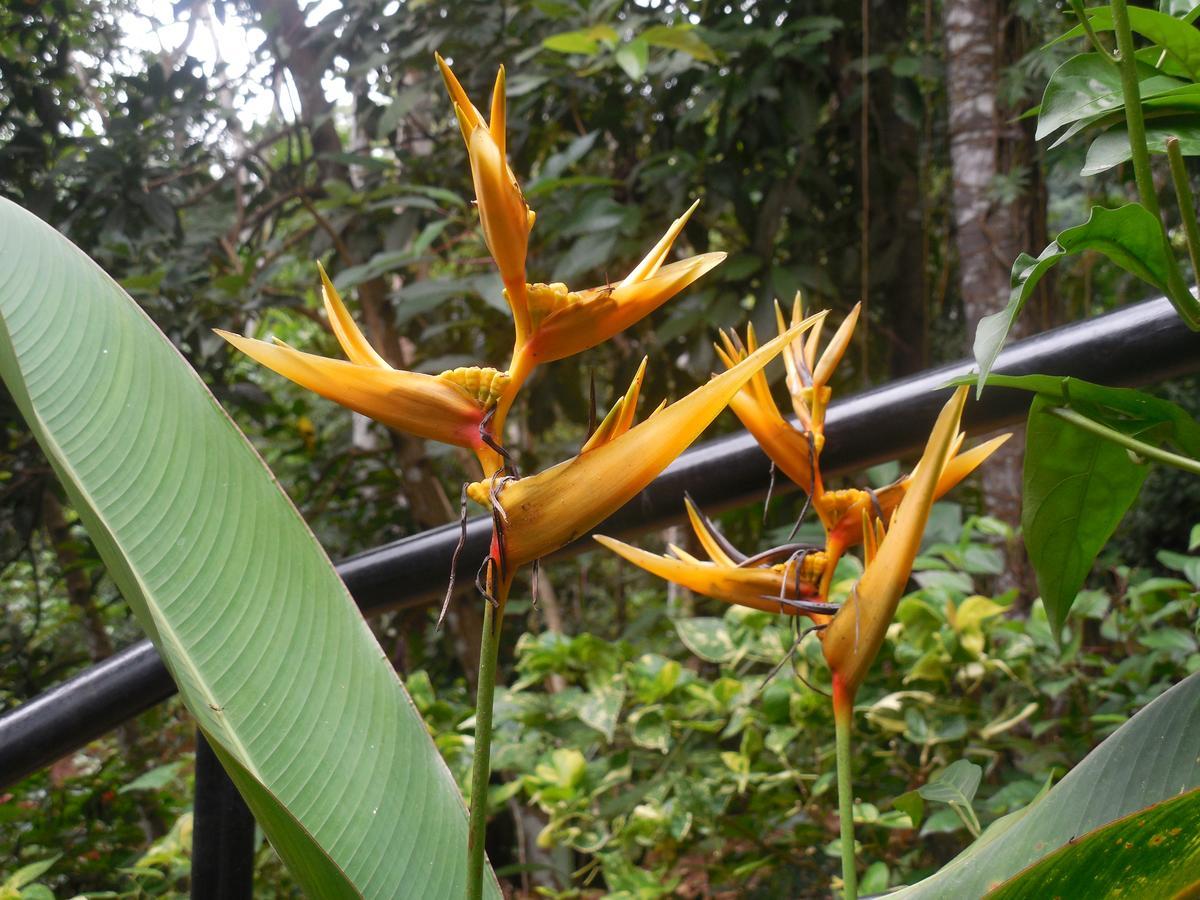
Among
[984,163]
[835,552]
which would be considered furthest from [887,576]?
[984,163]

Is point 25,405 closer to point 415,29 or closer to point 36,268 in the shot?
point 36,268

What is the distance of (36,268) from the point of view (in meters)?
0.34

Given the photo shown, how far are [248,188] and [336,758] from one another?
2.04 m

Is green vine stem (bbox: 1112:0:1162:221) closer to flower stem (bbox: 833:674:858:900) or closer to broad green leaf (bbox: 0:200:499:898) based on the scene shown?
flower stem (bbox: 833:674:858:900)

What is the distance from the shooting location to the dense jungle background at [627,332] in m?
0.90

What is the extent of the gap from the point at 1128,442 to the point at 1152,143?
0.10 meters

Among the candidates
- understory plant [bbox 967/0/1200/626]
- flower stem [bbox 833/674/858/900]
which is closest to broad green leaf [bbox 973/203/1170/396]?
understory plant [bbox 967/0/1200/626]

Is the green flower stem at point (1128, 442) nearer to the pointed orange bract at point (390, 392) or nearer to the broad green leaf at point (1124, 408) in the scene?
the broad green leaf at point (1124, 408)

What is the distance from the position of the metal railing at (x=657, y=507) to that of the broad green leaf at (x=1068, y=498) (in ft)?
0.38

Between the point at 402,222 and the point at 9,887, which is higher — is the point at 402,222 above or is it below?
above

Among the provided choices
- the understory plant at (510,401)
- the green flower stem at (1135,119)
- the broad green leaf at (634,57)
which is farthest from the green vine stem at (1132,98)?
the broad green leaf at (634,57)

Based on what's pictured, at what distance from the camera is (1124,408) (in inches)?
12.0

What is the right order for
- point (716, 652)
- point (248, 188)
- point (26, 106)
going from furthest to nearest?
point (248, 188)
point (26, 106)
point (716, 652)

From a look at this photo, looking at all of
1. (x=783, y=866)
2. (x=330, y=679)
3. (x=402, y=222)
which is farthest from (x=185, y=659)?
(x=402, y=222)
